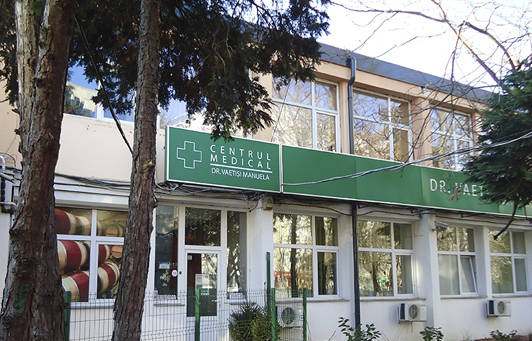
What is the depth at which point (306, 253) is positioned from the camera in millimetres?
12898

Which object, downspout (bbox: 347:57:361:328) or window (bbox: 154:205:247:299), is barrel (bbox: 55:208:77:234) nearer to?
window (bbox: 154:205:247:299)

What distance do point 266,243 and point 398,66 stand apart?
22.9 ft

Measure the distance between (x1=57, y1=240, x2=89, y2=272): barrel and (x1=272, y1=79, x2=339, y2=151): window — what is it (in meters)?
5.03

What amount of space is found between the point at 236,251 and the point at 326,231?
8.85ft

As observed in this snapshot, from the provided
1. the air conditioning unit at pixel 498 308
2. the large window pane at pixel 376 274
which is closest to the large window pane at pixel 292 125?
the large window pane at pixel 376 274

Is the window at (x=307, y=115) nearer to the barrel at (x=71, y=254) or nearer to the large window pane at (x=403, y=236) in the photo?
the large window pane at (x=403, y=236)

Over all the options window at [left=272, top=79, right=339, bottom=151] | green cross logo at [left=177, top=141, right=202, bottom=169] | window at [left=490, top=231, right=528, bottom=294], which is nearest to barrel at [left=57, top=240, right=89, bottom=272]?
green cross logo at [left=177, top=141, right=202, bottom=169]

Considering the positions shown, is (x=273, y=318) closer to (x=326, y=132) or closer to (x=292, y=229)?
(x=292, y=229)

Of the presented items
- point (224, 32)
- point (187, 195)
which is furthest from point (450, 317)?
point (224, 32)

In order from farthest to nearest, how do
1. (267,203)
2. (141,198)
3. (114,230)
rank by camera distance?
(267,203) < (114,230) < (141,198)

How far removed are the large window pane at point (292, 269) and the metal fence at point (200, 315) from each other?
3.46 ft

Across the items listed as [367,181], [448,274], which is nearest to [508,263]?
[448,274]

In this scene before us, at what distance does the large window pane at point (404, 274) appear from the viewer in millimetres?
14430

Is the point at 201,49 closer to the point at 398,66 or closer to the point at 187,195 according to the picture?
the point at 187,195
